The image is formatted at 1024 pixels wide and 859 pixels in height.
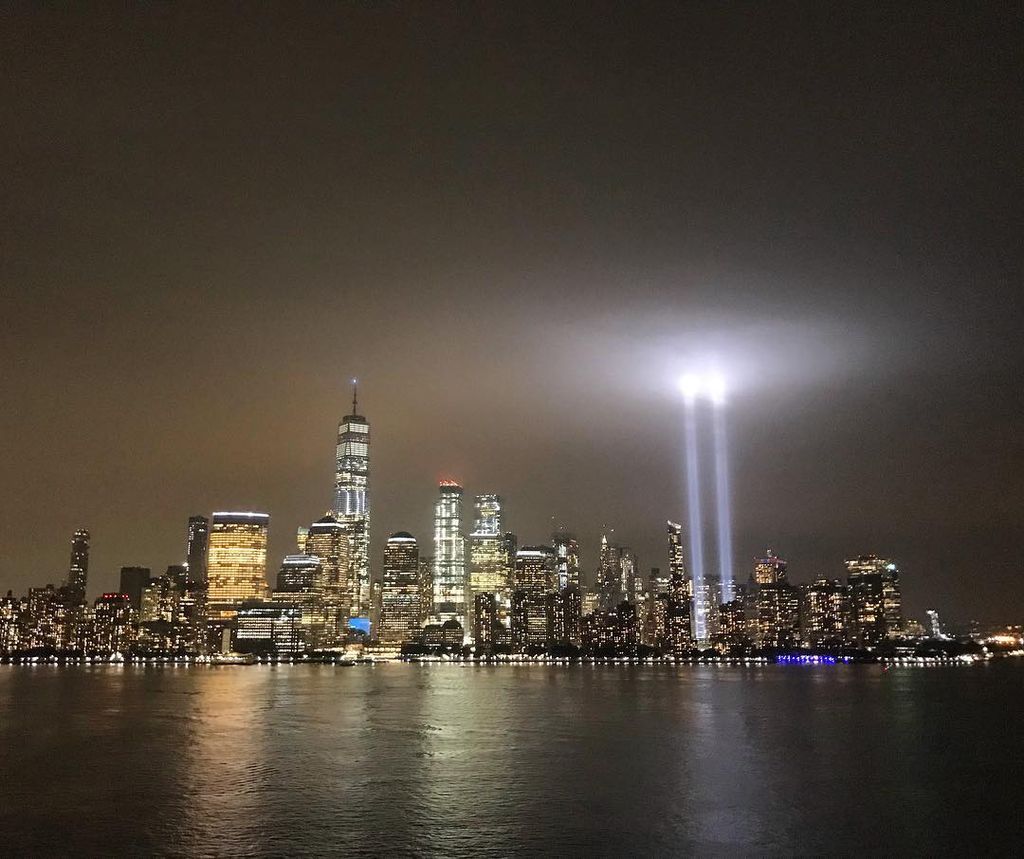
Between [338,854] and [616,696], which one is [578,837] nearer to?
[338,854]

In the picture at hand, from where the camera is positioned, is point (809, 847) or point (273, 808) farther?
point (273, 808)

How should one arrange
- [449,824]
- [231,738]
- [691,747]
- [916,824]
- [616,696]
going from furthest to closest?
[616,696] → [231,738] → [691,747] → [916,824] → [449,824]

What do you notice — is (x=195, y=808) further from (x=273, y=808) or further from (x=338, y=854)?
(x=338, y=854)

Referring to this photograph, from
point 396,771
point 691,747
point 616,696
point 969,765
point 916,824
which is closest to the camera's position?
point 916,824

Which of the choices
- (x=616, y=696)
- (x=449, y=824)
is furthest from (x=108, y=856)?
(x=616, y=696)

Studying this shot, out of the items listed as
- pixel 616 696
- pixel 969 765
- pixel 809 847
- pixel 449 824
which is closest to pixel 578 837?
pixel 449 824

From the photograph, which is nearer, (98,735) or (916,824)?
(916,824)
